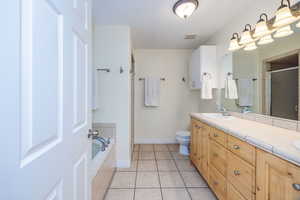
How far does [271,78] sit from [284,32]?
1.49 feet

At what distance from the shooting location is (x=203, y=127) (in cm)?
221

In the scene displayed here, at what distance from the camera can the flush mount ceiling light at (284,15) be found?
1501mm

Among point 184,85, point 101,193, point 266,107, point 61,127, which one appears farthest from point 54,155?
point 184,85

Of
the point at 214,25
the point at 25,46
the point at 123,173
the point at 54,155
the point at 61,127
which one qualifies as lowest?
the point at 123,173

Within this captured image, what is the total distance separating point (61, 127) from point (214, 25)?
8.88ft

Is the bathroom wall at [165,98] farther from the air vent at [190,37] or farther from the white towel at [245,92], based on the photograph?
the white towel at [245,92]

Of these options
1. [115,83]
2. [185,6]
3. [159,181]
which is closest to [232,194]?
[159,181]

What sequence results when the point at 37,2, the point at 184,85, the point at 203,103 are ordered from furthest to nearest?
the point at 184,85
the point at 203,103
the point at 37,2

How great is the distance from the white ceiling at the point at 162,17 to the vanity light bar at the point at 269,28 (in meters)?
0.35

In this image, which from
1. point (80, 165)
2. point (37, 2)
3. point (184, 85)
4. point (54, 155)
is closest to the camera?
point (37, 2)

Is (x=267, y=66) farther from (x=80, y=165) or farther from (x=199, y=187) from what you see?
(x=80, y=165)

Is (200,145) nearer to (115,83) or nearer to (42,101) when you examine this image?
(115,83)

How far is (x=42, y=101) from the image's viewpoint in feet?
2.07

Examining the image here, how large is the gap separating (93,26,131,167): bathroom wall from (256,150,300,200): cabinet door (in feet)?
6.59
